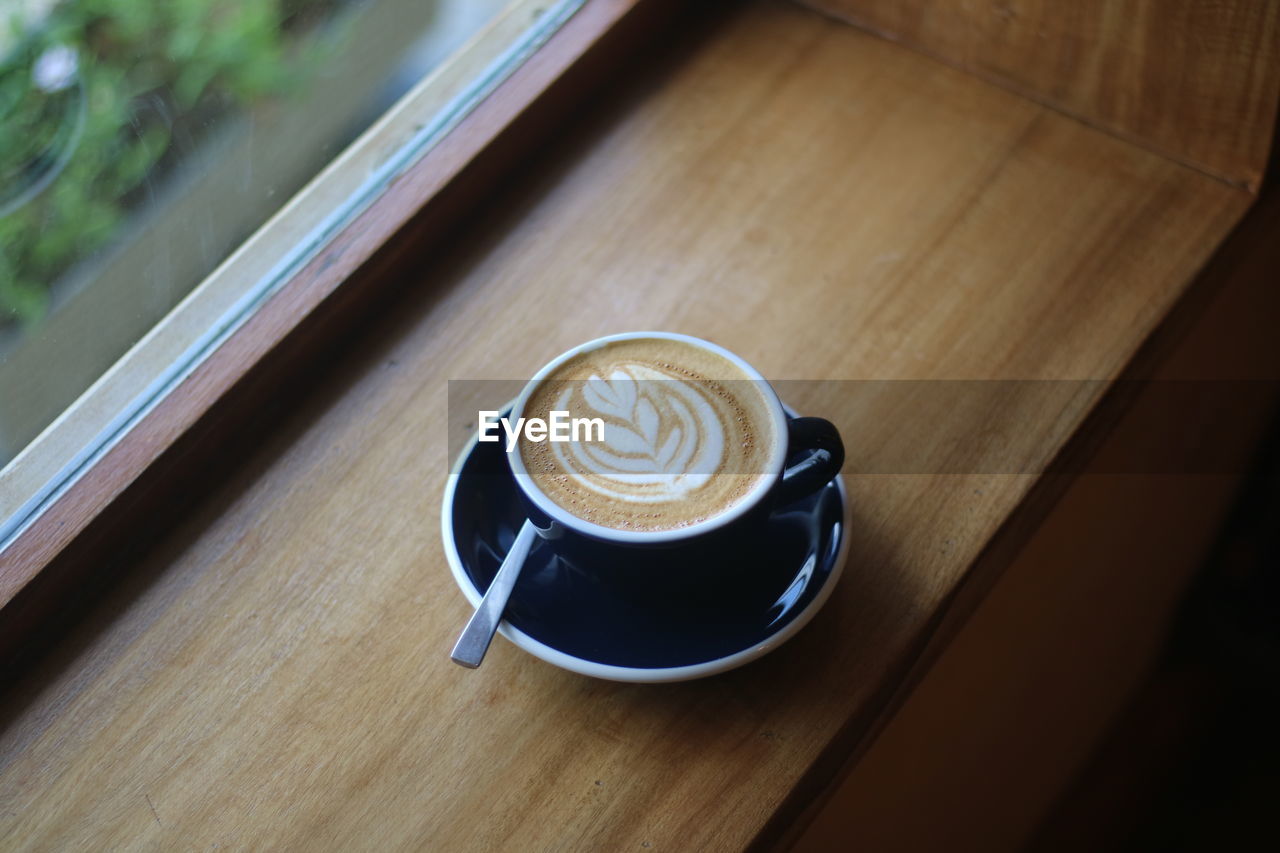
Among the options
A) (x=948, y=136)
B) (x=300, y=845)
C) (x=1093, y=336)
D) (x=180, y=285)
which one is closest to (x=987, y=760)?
(x=1093, y=336)

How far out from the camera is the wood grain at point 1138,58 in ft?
2.47

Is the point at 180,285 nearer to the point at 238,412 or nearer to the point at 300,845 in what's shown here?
the point at 238,412

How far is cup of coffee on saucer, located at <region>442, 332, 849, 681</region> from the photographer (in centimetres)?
58

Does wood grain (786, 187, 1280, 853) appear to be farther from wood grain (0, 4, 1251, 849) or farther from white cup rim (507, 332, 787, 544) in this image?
white cup rim (507, 332, 787, 544)

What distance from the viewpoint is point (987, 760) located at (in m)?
1.03

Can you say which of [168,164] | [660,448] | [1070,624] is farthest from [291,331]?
[1070,624]

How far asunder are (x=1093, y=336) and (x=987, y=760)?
1.47ft

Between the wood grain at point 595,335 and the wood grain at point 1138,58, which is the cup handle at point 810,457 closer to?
the wood grain at point 595,335

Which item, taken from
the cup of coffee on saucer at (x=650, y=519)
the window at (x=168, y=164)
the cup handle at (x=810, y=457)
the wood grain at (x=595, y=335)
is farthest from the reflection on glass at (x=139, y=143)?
the cup handle at (x=810, y=457)

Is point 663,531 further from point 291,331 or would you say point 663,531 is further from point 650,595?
point 291,331

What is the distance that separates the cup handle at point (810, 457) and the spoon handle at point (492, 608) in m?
0.14

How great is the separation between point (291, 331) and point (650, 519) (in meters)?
0.28

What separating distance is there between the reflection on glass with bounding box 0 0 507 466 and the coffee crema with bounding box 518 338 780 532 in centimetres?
29

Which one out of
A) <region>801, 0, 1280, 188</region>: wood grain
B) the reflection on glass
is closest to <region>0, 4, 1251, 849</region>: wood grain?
<region>801, 0, 1280, 188</region>: wood grain
